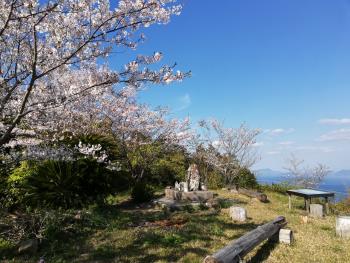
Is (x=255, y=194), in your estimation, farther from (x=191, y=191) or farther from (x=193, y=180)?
(x=191, y=191)

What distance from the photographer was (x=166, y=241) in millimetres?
8141

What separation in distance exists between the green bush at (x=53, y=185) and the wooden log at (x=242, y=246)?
21.8 ft

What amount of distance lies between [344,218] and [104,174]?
8.18 meters

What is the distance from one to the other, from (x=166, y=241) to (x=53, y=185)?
5257mm

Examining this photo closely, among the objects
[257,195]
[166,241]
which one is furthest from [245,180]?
[166,241]

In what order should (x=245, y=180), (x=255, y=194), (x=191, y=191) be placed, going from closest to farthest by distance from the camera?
(x=191, y=191) < (x=255, y=194) < (x=245, y=180)

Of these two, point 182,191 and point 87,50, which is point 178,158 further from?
point 87,50

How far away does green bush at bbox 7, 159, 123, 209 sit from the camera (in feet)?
37.9

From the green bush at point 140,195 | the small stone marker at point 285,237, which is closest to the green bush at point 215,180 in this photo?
the green bush at point 140,195

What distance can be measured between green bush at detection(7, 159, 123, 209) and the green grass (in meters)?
1.17

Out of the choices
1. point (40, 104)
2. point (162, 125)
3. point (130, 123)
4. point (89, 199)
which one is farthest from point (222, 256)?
point (162, 125)

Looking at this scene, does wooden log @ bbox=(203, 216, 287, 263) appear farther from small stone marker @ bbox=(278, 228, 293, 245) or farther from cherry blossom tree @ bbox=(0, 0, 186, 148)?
cherry blossom tree @ bbox=(0, 0, 186, 148)

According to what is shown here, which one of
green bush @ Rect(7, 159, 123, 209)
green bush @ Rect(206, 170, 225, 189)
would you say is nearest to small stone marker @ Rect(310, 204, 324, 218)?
green bush @ Rect(7, 159, 123, 209)

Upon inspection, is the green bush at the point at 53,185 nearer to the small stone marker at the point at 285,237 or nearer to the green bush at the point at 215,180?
the small stone marker at the point at 285,237
